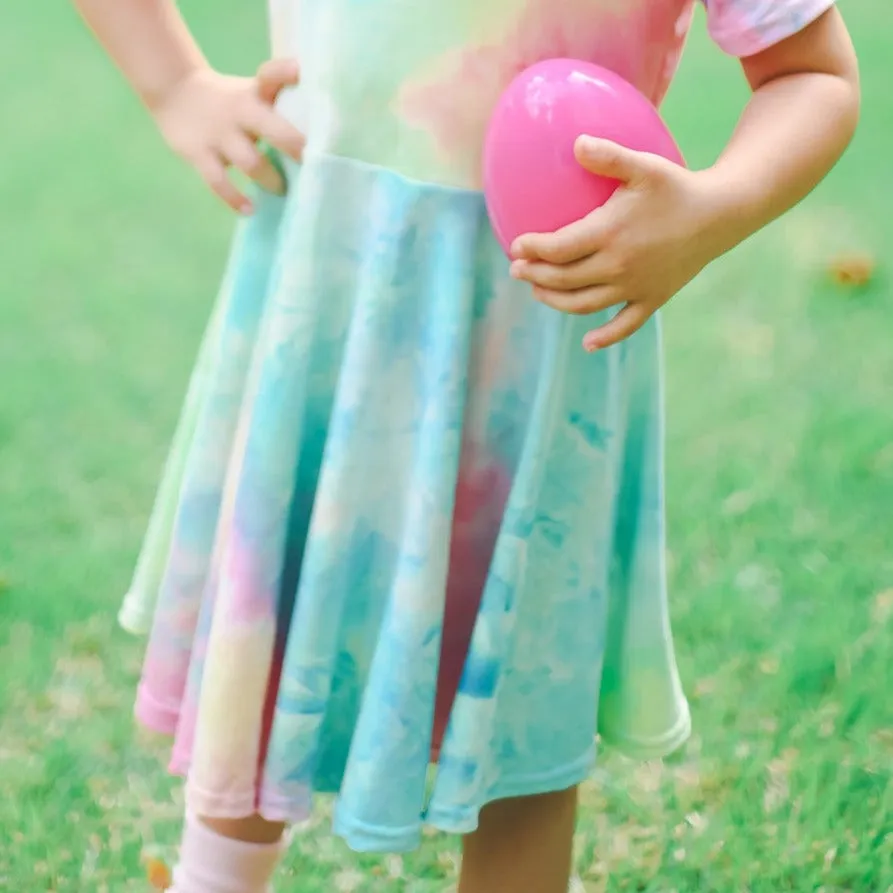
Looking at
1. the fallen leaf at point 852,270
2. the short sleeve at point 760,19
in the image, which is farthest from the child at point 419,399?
the fallen leaf at point 852,270

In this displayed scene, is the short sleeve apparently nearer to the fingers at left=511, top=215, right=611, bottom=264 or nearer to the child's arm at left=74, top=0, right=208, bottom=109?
the fingers at left=511, top=215, right=611, bottom=264

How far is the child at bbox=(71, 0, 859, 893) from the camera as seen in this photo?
2.14 feet

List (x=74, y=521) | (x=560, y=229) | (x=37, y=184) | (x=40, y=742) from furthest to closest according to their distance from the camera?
1. (x=37, y=184)
2. (x=74, y=521)
3. (x=40, y=742)
4. (x=560, y=229)

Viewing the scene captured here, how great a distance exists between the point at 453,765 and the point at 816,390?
1.26 meters

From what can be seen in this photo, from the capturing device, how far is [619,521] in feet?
2.67

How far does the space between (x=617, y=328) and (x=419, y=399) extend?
126 millimetres

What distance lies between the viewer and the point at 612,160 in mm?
577

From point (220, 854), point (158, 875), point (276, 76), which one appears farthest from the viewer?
point (158, 875)

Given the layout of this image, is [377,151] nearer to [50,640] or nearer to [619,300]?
[619,300]

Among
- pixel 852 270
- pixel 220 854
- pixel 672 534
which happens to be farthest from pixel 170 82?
pixel 852 270

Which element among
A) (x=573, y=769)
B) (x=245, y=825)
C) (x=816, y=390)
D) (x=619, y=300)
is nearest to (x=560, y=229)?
(x=619, y=300)

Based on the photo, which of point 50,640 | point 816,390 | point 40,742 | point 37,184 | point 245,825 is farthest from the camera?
point 37,184

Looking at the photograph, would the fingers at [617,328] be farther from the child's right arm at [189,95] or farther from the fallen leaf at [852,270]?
the fallen leaf at [852,270]

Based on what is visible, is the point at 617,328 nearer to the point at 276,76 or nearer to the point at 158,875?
the point at 276,76
